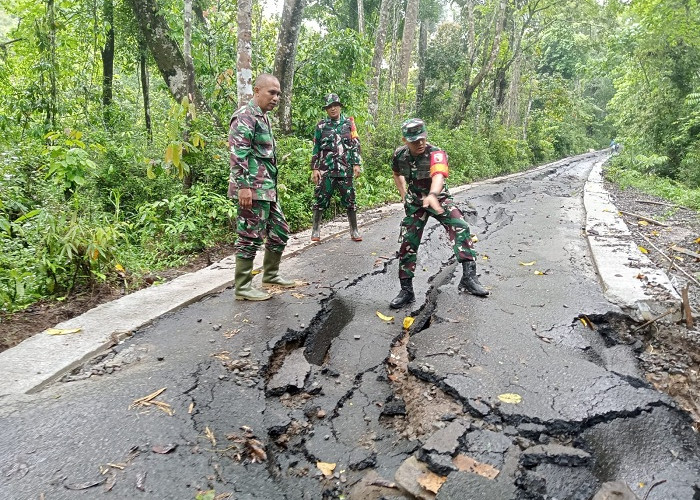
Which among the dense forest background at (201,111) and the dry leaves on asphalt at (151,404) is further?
the dense forest background at (201,111)

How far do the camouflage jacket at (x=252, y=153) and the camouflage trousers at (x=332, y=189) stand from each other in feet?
6.59

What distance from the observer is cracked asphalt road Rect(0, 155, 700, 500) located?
186 centimetres

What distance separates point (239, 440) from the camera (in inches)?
82.7

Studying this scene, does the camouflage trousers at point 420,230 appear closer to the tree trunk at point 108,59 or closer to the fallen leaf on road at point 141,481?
the fallen leaf on road at point 141,481

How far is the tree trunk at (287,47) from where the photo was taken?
25.1 feet

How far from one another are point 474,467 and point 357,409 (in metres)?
0.75

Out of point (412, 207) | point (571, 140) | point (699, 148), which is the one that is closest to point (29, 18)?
point (412, 207)

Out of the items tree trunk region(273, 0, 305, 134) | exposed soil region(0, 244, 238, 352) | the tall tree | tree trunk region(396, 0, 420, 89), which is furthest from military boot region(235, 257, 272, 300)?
the tall tree

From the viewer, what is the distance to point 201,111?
271 inches

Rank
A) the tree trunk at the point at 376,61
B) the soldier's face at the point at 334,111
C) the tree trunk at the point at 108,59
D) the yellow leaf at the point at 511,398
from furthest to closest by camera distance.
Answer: the tree trunk at the point at 376,61
the tree trunk at the point at 108,59
the soldier's face at the point at 334,111
the yellow leaf at the point at 511,398

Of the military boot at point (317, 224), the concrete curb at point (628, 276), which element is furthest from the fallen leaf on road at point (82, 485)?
the military boot at point (317, 224)

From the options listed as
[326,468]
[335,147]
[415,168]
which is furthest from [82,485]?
[335,147]

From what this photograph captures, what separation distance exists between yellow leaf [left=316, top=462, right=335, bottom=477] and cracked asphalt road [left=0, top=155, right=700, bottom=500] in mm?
14

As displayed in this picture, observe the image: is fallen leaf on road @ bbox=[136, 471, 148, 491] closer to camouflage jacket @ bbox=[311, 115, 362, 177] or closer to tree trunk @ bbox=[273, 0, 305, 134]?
camouflage jacket @ bbox=[311, 115, 362, 177]
